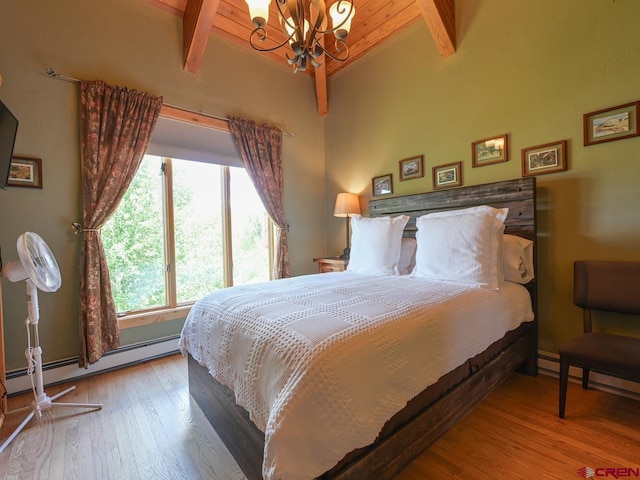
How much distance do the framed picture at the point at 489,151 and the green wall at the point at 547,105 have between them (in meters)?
0.06

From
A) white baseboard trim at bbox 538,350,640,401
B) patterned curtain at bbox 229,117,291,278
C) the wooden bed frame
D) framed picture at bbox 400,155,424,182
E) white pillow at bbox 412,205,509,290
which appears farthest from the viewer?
patterned curtain at bbox 229,117,291,278

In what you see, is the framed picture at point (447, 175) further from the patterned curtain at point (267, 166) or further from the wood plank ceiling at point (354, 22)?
the patterned curtain at point (267, 166)

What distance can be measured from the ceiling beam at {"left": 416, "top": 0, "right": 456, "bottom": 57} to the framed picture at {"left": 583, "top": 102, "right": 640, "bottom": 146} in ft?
4.36

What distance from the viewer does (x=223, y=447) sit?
150 cm

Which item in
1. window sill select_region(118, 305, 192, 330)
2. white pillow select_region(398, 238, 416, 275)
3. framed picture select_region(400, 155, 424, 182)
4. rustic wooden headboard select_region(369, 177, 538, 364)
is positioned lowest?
window sill select_region(118, 305, 192, 330)

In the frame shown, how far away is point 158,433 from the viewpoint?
1627 millimetres

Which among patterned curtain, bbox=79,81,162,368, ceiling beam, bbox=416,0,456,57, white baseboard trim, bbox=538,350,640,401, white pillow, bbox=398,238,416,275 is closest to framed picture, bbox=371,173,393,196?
white pillow, bbox=398,238,416,275

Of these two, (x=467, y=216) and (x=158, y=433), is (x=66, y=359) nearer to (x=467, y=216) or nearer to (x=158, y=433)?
(x=158, y=433)

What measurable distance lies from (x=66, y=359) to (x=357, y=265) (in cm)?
255

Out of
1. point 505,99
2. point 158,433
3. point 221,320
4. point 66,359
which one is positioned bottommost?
point 158,433

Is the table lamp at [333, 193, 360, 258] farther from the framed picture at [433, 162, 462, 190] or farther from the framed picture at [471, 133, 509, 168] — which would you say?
the framed picture at [471, 133, 509, 168]

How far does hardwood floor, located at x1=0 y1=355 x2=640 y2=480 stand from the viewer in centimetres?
134

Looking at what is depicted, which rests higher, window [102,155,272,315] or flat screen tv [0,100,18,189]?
flat screen tv [0,100,18,189]

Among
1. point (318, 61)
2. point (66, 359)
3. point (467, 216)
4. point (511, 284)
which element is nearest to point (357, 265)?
point (467, 216)
